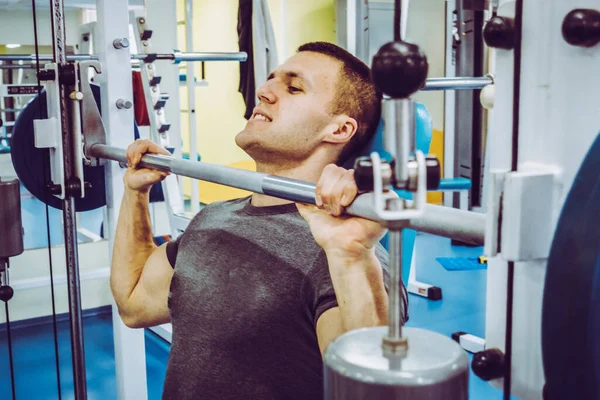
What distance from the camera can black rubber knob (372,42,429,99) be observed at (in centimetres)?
50

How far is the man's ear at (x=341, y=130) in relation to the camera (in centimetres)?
162

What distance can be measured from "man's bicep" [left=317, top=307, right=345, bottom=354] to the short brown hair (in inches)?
23.2

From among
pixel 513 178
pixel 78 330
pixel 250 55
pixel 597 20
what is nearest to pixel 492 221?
pixel 513 178

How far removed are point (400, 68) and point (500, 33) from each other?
0.19m

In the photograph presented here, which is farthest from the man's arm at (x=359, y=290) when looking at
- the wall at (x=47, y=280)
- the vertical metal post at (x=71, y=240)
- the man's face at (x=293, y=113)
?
the wall at (x=47, y=280)

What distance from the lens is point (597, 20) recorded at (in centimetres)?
55

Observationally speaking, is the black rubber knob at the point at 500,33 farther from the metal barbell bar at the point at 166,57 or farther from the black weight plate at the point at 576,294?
the metal barbell bar at the point at 166,57

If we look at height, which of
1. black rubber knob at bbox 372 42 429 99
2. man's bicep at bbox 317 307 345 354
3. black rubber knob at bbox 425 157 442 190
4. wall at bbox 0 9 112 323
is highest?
black rubber knob at bbox 372 42 429 99

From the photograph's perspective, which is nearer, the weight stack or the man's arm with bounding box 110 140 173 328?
the weight stack

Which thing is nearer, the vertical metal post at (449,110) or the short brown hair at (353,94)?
the short brown hair at (353,94)

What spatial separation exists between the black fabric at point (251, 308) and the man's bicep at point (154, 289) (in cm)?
19

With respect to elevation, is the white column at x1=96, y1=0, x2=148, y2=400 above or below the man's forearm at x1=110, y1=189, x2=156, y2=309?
above

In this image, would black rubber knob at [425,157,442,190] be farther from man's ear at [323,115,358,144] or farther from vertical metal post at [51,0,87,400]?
vertical metal post at [51,0,87,400]

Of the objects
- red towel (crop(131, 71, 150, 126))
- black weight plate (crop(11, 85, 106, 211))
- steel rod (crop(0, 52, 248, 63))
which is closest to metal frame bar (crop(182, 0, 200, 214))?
red towel (crop(131, 71, 150, 126))
